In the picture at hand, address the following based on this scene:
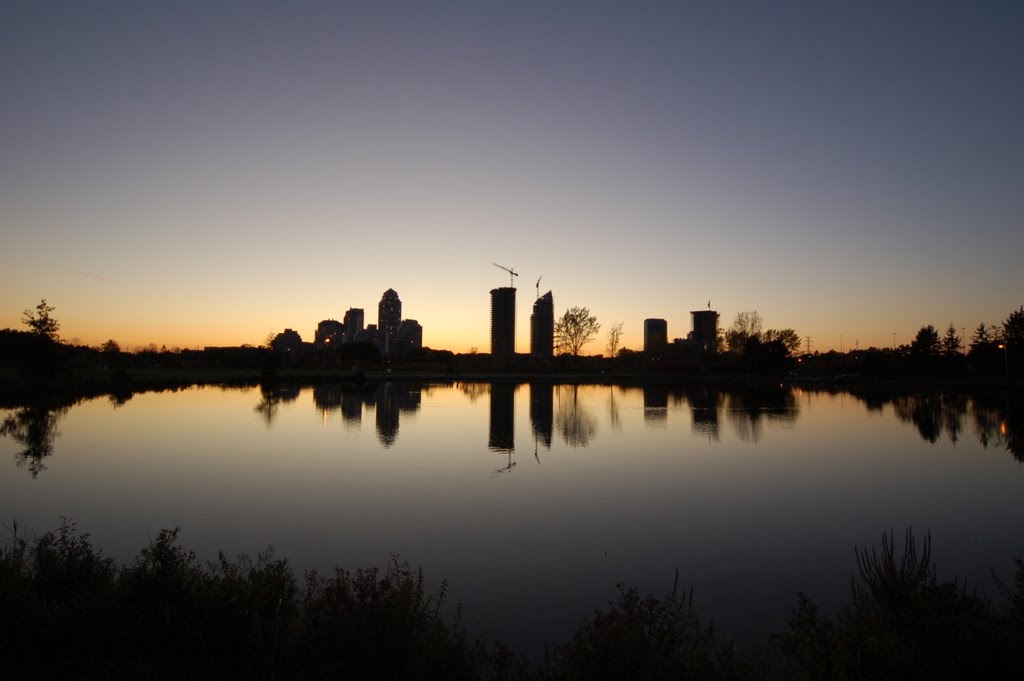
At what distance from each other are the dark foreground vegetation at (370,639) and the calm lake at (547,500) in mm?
1623

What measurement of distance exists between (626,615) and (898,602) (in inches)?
134

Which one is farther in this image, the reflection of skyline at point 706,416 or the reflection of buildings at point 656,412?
the reflection of buildings at point 656,412

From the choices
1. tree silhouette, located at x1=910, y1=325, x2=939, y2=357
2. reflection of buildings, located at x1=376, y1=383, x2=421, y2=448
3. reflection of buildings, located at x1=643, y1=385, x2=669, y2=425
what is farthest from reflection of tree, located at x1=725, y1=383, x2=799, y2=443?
tree silhouette, located at x1=910, y1=325, x2=939, y2=357

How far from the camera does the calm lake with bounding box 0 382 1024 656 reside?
428 inches

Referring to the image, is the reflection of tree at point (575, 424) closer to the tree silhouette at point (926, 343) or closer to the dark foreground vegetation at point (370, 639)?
the dark foreground vegetation at point (370, 639)

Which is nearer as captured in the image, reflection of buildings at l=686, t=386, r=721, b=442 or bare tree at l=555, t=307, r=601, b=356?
reflection of buildings at l=686, t=386, r=721, b=442

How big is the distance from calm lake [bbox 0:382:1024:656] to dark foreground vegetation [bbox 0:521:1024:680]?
162cm

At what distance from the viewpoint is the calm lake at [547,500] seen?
1086cm

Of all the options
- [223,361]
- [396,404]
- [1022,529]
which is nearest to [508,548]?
[1022,529]

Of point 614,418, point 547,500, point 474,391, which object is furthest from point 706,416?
point 474,391

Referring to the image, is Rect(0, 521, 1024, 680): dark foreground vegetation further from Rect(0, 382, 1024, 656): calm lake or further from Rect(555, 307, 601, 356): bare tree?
Rect(555, 307, 601, 356): bare tree

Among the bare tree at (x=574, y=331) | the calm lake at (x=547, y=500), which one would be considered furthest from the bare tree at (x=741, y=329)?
the calm lake at (x=547, y=500)

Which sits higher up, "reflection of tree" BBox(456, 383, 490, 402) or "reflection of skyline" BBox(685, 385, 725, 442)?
"reflection of tree" BBox(456, 383, 490, 402)

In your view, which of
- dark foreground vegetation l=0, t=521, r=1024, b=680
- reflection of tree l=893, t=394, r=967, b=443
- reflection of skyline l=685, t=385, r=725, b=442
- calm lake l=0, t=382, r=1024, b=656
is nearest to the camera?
dark foreground vegetation l=0, t=521, r=1024, b=680
